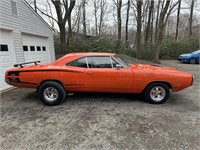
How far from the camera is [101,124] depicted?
116 inches

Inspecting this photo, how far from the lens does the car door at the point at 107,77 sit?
378 cm

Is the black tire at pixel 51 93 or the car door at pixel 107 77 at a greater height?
the car door at pixel 107 77

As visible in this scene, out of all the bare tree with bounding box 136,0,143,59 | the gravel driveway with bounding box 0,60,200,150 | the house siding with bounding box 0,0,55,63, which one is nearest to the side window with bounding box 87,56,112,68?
the gravel driveway with bounding box 0,60,200,150

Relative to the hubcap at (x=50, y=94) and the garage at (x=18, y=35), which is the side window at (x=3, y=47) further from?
the hubcap at (x=50, y=94)

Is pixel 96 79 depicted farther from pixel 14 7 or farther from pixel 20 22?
pixel 14 7

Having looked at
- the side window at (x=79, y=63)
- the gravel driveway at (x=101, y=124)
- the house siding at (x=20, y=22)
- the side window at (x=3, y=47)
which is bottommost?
the gravel driveway at (x=101, y=124)

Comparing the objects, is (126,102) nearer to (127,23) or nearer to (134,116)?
(134,116)

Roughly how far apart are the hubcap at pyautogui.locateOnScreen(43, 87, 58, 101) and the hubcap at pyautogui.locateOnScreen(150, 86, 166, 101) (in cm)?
270

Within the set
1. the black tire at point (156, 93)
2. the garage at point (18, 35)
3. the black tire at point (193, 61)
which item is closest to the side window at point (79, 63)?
the black tire at point (156, 93)

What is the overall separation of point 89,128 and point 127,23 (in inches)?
852

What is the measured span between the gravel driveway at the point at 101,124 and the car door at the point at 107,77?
1.59ft

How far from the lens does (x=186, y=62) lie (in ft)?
42.9

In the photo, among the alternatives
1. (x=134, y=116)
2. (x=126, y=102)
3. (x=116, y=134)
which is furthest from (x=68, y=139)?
(x=126, y=102)

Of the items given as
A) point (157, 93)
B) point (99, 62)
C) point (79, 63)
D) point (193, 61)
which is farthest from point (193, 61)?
point (79, 63)
